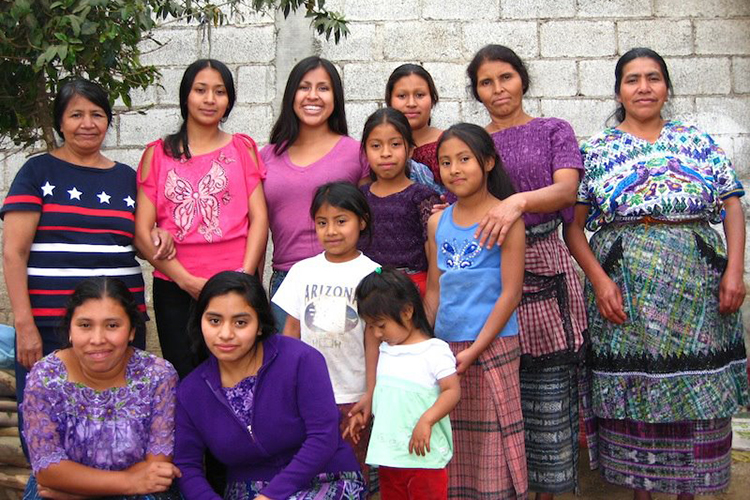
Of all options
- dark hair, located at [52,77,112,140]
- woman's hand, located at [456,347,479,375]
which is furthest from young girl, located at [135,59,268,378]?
woman's hand, located at [456,347,479,375]

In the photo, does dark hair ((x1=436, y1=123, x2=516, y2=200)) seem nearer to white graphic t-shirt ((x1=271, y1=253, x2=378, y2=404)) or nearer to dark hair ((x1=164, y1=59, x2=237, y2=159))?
white graphic t-shirt ((x1=271, y1=253, x2=378, y2=404))

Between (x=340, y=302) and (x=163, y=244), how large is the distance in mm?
725

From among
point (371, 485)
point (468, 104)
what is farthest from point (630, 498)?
point (468, 104)

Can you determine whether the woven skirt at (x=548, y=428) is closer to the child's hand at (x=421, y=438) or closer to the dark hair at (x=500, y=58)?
the child's hand at (x=421, y=438)

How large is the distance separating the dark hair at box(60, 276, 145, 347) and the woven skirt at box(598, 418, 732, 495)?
1.88 metres

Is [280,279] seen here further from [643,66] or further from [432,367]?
[643,66]

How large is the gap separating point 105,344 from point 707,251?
86.5 inches

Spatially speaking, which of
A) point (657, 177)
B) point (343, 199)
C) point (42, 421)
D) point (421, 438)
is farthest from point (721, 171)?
point (42, 421)

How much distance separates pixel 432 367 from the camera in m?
2.72

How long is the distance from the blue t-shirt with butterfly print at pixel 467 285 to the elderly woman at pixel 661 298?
1.74ft

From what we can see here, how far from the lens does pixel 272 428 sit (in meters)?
2.60

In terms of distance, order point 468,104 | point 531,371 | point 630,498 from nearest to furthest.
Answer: point 531,371 < point 630,498 < point 468,104

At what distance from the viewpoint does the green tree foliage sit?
3.04 metres

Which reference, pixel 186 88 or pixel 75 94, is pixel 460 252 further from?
pixel 75 94
